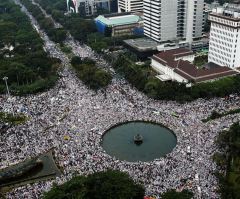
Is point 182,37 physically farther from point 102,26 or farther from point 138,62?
point 102,26

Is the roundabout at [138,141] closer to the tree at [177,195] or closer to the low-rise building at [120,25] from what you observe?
the tree at [177,195]

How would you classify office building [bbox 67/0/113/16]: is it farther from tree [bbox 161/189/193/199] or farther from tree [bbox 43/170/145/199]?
tree [bbox 161/189/193/199]

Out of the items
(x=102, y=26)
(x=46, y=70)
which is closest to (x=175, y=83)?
(x=46, y=70)

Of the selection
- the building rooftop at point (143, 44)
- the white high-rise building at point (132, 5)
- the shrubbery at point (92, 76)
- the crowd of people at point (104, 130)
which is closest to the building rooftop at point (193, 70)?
the crowd of people at point (104, 130)

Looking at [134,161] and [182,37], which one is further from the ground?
[182,37]

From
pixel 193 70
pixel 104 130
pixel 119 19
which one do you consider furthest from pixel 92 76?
pixel 119 19

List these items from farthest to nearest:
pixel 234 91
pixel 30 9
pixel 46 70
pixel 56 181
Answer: pixel 30 9 < pixel 46 70 < pixel 234 91 < pixel 56 181

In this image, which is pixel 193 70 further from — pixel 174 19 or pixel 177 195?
pixel 177 195
